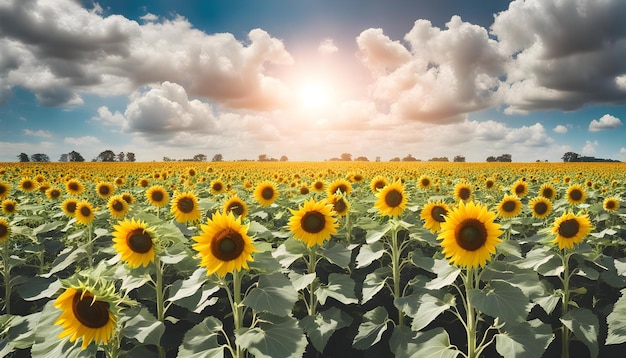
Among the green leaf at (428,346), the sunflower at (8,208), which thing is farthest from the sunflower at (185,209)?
the sunflower at (8,208)

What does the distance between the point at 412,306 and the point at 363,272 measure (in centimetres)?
154

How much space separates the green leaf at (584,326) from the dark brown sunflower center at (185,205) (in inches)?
199

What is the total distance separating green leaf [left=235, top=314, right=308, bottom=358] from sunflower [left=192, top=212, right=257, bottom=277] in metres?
0.54

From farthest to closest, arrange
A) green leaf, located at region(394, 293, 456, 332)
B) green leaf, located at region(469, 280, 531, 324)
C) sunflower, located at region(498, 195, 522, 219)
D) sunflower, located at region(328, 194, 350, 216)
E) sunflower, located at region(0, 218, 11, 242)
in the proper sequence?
sunflower, located at region(498, 195, 522, 219)
sunflower, located at region(328, 194, 350, 216)
sunflower, located at region(0, 218, 11, 242)
green leaf, located at region(394, 293, 456, 332)
green leaf, located at region(469, 280, 531, 324)

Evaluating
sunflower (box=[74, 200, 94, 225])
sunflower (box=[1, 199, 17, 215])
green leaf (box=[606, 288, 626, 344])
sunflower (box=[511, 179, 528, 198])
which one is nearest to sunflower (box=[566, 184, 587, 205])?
sunflower (box=[511, 179, 528, 198])

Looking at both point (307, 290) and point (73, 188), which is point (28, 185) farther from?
point (307, 290)

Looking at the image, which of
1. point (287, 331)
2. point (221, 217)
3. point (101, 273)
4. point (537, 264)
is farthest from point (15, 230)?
point (537, 264)

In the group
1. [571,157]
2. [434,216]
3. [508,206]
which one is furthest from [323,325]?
[571,157]

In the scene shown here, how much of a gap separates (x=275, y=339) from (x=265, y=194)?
4.74 metres

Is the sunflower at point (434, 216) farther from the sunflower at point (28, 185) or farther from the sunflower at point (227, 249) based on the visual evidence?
the sunflower at point (28, 185)

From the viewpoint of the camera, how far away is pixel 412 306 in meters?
3.93

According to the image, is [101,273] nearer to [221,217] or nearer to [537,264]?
[221,217]

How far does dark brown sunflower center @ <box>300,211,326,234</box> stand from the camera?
4367 mm

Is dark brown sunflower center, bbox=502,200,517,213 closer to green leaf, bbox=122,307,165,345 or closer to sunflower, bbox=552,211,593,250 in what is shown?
sunflower, bbox=552,211,593,250
